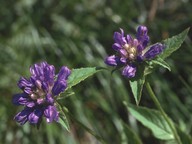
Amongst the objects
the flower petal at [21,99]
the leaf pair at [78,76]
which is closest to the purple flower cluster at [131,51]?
the leaf pair at [78,76]

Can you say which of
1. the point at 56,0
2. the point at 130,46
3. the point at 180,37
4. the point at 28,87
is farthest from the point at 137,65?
the point at 56,0

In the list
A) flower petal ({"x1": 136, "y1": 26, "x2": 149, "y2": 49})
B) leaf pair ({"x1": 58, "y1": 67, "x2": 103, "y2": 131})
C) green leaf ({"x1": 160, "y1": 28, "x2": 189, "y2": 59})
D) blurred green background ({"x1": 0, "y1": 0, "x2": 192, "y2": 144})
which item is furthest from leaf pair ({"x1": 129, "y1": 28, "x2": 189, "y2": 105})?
blurred green background ({"x1": 0, "y1": 0, "x2": 192, "y2": 144})

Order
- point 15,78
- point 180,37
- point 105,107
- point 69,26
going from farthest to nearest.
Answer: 1. point 69,26
2. point 15,78
3. point 105,107
4. point 180,37

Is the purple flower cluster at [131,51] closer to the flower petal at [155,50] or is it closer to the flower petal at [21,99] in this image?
the flower petal at [155,50]

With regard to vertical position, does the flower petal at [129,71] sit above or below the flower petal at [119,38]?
below

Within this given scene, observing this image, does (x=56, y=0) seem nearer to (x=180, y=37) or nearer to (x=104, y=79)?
(x=104, y=79)

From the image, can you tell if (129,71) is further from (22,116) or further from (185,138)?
(185,138)
